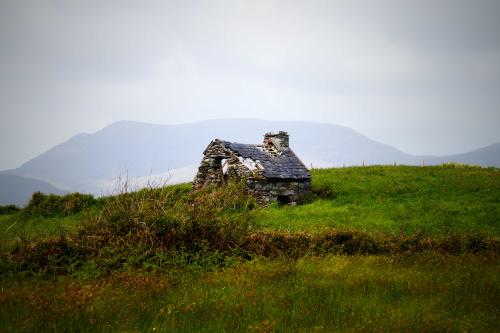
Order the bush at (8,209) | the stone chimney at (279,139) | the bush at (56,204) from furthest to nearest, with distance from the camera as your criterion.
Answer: the bush at (8,209) < the stone chimney at (279,139) < the bush at (56,204)

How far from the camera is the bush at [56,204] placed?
2788 centimetres

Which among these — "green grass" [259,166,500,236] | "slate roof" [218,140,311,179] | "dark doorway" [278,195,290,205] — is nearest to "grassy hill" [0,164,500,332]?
"green grass" [259,166,500,236]

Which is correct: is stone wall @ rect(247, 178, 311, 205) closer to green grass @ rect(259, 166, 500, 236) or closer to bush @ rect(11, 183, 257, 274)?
green grass @ rect(259, 166, 500, 236)

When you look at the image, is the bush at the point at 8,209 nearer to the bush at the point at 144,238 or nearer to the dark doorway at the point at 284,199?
the dark doorway at the point at 284,199

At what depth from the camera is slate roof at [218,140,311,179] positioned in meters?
25.8

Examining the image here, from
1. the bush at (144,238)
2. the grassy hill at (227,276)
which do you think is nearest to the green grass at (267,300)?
the grassy hill at (227,276)

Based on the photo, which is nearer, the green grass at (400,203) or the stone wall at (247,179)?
the green grass at (400,203)

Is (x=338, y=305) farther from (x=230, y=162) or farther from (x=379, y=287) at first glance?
(x=230, y=162)

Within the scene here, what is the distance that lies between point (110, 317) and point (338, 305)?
3733 mm

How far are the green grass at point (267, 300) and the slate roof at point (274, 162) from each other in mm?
Answer: 16465

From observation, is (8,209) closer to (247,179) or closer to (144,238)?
(247,179)

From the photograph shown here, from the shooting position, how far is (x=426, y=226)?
682 inches

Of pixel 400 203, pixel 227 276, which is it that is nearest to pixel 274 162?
pixel 400 203

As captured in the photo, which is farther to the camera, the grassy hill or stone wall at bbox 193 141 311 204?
stone wall at bbox 193 141 311 204
